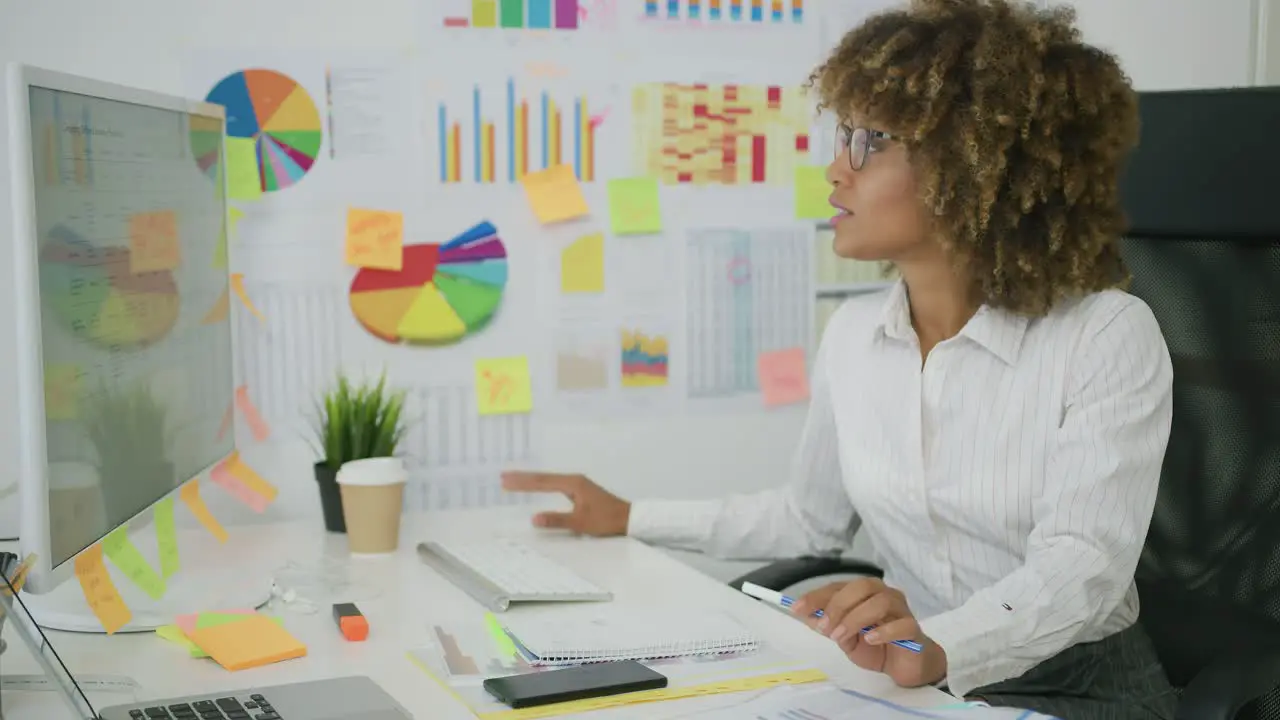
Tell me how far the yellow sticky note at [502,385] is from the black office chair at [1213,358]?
2.90ft

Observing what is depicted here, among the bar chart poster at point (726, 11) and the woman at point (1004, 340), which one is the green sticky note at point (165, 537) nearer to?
the woman at point (1004, 340)

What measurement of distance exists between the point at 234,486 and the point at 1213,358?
1.27 m

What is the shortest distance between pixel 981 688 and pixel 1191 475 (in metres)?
0.39

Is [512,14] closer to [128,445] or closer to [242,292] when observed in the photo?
[242,292]

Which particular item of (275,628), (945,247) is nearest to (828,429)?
(945,247)

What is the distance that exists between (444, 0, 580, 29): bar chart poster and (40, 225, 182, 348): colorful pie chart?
27.3 inches

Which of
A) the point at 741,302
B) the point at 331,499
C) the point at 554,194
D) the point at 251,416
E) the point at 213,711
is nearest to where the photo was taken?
the point at 213,711

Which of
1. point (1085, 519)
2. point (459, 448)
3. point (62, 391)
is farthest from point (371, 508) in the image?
point (1085, 519)

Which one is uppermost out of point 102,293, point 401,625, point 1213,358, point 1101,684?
point 102,293

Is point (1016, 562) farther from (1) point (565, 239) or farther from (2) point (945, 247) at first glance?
(1) point (565, 239)

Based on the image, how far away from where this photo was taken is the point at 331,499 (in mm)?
1812

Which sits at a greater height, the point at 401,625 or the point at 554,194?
the point at 554,194

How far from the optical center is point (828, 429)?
174cm

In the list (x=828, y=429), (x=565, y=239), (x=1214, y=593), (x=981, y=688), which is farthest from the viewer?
(x=565, y=239)
